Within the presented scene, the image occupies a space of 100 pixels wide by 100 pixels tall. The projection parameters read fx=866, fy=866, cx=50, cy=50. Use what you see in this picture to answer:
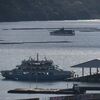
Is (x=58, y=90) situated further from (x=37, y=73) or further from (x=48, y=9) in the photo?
(x=48, y=9)

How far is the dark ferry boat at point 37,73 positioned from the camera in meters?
65.3

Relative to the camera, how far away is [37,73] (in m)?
65.1

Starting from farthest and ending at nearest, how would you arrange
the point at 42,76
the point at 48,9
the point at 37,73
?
the point at 48,9, the point at 42,76, the point at 37,73

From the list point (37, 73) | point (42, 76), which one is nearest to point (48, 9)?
point (42, 76)

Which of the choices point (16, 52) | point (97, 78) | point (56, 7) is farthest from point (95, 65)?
point (56, 7)

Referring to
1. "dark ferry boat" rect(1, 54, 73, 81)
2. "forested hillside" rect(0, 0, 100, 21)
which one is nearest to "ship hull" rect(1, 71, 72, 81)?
"dark ferry boat" rect(1, 54, 73, 81)

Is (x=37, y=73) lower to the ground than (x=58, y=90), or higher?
higher

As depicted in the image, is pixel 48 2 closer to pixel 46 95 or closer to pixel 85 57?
pixel 85 57

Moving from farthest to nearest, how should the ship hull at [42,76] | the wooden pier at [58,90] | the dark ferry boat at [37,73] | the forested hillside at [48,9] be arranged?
the forested hillside at [48,9]
the dark ferry boat at [37,73]
the ship hull at [42,76]
the wooden pier at [58,90]

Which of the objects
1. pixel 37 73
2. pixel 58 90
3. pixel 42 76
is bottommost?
pixel 58 90

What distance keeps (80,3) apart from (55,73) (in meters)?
114

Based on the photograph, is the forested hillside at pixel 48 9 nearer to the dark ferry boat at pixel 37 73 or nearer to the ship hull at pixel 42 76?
the dark ferry boat at pixel 37 73

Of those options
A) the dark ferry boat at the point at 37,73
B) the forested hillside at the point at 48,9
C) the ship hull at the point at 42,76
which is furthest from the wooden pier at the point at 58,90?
the forested hillside at the point at 48,9

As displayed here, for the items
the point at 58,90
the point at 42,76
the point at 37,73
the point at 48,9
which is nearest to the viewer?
the point at 58,90
